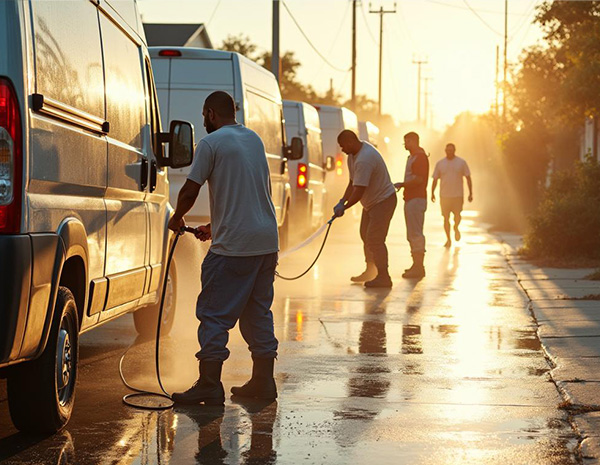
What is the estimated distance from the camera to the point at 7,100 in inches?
220

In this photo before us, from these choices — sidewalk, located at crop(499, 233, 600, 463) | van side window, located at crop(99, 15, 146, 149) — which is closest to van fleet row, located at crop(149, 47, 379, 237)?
sidewalk, located at crop(499, 233, 600, 463)

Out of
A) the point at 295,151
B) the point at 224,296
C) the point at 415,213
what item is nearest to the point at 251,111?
the point at 415,213

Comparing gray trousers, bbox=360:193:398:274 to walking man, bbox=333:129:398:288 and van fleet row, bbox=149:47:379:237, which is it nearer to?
walking man, bbox=333:129:398:288

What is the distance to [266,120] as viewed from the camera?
17.8 m

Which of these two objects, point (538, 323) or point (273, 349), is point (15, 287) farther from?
point (538, 323)

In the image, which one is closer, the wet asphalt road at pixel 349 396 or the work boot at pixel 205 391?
the wet asphalt road at pixel 349 396

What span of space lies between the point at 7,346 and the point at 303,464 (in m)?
1.48

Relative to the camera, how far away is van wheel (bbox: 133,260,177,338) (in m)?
10.3

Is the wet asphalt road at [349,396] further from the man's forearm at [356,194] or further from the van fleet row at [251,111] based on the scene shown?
the van fleet row at [251,111]

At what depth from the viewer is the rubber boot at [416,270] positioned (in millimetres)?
16375

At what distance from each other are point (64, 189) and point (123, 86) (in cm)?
193

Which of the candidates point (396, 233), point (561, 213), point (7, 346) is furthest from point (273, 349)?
point (396, 233)

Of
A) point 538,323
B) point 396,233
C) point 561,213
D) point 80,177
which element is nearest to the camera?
point 80,177

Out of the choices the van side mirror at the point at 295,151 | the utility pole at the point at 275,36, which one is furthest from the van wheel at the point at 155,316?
the utility pole at the point at 275,36
